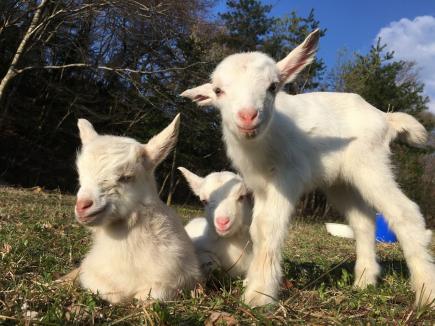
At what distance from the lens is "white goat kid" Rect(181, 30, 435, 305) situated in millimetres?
3289

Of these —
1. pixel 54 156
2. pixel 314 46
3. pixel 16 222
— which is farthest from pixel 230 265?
pixel 54 156

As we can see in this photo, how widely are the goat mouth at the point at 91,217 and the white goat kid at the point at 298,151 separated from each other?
1.06 metres

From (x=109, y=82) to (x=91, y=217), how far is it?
1688 centimetres

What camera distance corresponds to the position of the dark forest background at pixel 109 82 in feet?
46.3

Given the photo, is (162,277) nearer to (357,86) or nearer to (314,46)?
(314,46)

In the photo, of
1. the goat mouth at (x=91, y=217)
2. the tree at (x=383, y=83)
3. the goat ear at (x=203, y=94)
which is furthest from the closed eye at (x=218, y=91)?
the tree at (x=383, y=83)

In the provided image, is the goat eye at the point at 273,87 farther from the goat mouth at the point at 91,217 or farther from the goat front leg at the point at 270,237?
the goat mouth at the point at 91,217

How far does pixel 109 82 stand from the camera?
18.7m

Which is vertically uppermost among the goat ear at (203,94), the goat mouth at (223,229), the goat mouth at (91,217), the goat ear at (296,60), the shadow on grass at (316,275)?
the goat ear at (296,60)

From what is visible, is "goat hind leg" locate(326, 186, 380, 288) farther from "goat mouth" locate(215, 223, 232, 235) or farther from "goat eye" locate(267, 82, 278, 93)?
"goat eye" locate(267, 82, 278, 93)

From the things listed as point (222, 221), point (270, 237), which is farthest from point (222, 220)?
point (270, 237)

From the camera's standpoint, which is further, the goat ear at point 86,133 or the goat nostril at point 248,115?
the goat ear at point 86,133

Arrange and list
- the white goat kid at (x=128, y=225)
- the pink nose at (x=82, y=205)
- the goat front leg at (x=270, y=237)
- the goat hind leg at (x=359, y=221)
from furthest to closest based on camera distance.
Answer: the goat hind leg at (x=359, y=221) < the goat front leg at (x=270, y=237) < the white goat kid at (x=128, y=225) < the pink nose at (x=82, y=205)

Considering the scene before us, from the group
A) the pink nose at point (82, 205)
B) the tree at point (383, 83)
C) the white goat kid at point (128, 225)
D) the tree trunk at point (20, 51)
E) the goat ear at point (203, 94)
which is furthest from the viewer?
the tree at point (383, 83)
